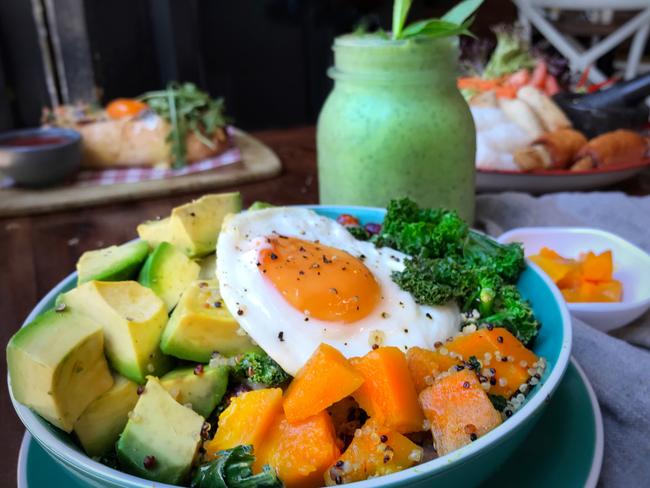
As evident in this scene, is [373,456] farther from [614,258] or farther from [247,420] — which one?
[614,258]

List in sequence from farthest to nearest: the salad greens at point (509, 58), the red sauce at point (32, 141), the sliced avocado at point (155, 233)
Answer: the salad greens at point (509, 58) → the red sauce at point (32, 141) → the sliced avocado at point (155, 233)

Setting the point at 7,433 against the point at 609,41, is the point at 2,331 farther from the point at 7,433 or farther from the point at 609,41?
the point at 609,41

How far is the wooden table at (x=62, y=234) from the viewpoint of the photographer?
1633 mm

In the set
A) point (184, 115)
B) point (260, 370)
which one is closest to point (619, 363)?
point (260, 370)

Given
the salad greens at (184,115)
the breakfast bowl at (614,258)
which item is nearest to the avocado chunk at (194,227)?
the breakfast bowl at (614,258)

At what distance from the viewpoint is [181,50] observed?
177 inches

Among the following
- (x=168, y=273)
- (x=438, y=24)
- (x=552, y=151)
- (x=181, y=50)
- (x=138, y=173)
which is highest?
(x=438, y=24)

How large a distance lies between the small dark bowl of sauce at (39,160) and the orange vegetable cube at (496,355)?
7.35ft

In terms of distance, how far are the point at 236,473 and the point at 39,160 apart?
2299 mm

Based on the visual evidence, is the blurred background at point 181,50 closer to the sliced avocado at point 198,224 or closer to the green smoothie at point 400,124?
the green smoothie at point 400,124

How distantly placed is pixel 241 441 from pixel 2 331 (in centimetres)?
99

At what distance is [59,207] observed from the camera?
255 centimetres

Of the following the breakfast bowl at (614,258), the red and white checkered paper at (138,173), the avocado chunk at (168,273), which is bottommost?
the red and white checkered paper at (138,173)

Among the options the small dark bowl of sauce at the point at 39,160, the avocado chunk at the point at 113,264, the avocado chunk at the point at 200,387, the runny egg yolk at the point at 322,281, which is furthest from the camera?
the small dark bowl of sauce at the point at 39,160
